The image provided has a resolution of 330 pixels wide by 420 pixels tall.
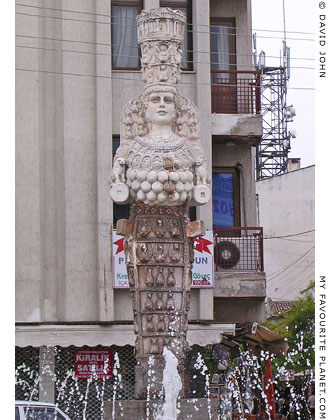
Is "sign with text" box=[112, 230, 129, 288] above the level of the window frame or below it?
below

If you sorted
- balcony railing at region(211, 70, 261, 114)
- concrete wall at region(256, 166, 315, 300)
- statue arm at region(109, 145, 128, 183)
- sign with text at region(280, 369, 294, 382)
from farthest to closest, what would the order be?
concrete wall at region(256, 166, 315, 300), sign with text at region(280, 369, 294, 382), balcony railing at region(211, 70, 261, 114), statue arm at region(109, 145, 128, 183)

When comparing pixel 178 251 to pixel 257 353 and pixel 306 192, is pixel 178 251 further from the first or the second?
pixel 306 192

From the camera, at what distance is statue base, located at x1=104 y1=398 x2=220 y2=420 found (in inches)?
522

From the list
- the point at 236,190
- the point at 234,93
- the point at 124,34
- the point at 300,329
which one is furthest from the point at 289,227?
the point at 124,34

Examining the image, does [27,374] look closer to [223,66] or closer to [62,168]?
[62,168]

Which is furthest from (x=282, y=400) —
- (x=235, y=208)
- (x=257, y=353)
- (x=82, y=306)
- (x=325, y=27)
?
(x=325, y=27)

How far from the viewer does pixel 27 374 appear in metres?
21.5

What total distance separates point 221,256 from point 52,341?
3919 millimetres

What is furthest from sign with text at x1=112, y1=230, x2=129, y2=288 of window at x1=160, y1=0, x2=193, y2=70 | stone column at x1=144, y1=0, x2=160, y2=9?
stone column at x1=144, y1=0, x2=160, y2=9

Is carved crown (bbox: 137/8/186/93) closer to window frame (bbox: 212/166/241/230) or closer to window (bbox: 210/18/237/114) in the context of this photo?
window (bbox: 210/18/237/114)

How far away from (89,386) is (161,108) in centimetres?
865

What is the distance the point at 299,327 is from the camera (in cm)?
3684

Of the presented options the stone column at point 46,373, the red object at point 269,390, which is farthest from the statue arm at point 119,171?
the red object at point 269,390

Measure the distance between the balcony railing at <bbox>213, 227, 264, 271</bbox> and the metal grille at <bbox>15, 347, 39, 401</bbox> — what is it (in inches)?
152
